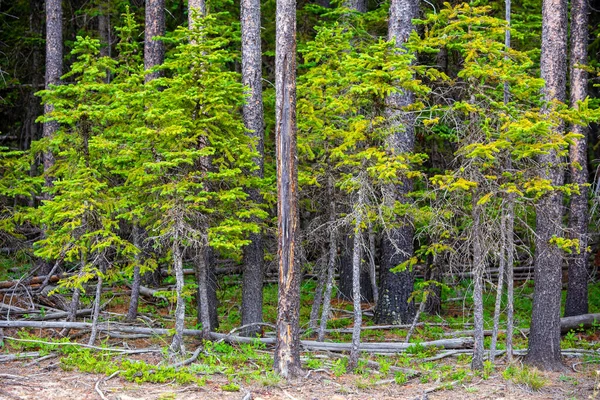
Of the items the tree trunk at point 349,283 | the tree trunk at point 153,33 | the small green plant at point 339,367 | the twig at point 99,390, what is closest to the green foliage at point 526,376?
the small green plant at point 339,367

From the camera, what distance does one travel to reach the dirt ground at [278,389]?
9727mm

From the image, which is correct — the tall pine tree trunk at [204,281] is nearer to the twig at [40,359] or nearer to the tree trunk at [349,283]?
the twig at [40,359]

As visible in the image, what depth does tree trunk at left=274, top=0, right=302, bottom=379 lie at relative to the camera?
35.0 feet

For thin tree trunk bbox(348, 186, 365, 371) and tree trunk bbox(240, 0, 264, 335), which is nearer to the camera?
thin tree trunk bbox(348, 186, 365, 371)

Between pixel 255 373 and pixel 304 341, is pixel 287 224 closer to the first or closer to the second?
pixel 255 373

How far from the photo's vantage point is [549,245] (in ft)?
37.3

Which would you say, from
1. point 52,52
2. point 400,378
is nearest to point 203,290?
point 400,378

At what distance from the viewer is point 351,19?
1594 centimetres

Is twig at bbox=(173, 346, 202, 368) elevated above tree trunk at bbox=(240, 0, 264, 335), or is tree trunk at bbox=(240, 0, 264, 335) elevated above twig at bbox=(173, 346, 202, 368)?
tree trunk at bbox=(240, 0, 264, 335)

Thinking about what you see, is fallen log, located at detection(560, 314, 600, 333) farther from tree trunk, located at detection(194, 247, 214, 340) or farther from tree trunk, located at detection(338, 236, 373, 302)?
tree trunk, located at detection(194, 247, 214, 340)

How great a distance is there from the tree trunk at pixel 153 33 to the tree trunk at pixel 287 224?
5.18 meters

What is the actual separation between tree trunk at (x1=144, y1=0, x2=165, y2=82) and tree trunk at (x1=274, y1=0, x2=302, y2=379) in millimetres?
5176

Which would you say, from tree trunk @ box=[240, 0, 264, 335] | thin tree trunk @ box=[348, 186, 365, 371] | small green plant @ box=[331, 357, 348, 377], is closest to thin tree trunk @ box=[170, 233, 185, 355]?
tree trunk @ box=[240, 0, 264, 335]

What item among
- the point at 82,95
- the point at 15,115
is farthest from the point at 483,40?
the point at 15,115
